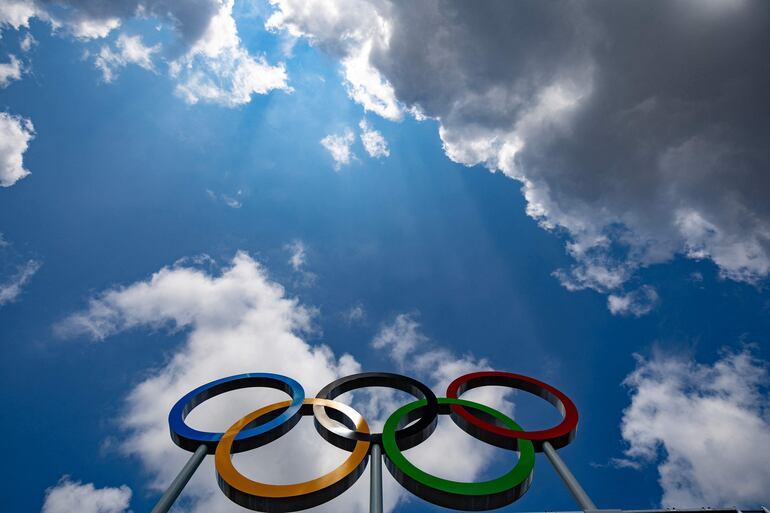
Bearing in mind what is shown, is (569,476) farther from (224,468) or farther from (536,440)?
(224,468)

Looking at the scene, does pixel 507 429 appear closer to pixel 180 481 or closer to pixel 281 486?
pixel 281 486

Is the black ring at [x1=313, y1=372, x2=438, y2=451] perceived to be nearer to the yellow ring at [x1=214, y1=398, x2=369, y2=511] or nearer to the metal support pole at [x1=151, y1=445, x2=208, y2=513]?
the yellow ring at [x1=214, y1=398, x2=369, y2=511]

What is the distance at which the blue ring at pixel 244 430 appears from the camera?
2036 cm

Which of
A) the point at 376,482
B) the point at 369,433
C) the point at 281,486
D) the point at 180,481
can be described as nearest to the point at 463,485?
the point at 376,482

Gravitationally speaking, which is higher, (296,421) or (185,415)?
(296,421)

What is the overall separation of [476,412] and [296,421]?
9.55 metres

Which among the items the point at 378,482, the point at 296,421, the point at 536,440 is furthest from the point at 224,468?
the point at 536,440

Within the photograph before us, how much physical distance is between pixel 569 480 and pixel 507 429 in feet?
11.9

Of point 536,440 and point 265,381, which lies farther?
point 265,381

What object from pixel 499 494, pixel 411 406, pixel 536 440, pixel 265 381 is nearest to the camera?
pixel 499 494

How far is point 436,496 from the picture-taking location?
56.2ft

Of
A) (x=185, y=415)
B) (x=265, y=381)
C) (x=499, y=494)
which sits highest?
(x=265, y=381)

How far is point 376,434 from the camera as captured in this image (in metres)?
20.6

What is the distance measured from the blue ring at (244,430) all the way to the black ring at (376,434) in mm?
1441
